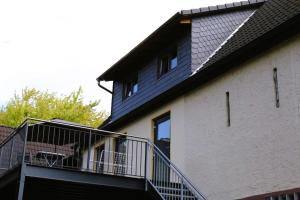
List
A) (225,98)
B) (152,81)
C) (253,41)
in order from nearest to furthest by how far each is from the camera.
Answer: (253,41)
(225,98)
(152,81)

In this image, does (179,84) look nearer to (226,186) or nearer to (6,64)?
(226,186)

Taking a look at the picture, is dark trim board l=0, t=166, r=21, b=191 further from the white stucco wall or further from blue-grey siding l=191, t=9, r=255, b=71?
blue-grey siding l=191, t=9, r=255, b=71

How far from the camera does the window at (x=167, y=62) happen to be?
14031 mm

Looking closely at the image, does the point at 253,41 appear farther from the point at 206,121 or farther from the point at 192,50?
the point at 192,50

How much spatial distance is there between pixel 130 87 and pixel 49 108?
57.9ft

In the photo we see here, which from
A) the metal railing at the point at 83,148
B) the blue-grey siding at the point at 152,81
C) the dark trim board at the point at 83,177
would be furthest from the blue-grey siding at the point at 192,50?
the dark trim board at the point at 83,177

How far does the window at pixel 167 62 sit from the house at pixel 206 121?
0.14 ft

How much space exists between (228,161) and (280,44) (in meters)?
2.68

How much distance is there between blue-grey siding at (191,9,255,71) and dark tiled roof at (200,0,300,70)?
0.84ft

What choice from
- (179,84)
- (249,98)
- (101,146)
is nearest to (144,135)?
(179,84)

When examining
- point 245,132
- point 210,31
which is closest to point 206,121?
point 245,132

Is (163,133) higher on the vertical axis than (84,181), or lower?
higher

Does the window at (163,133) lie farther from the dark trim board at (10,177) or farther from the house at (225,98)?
the dark trim board at (10,177)

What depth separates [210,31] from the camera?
44.8 feet
